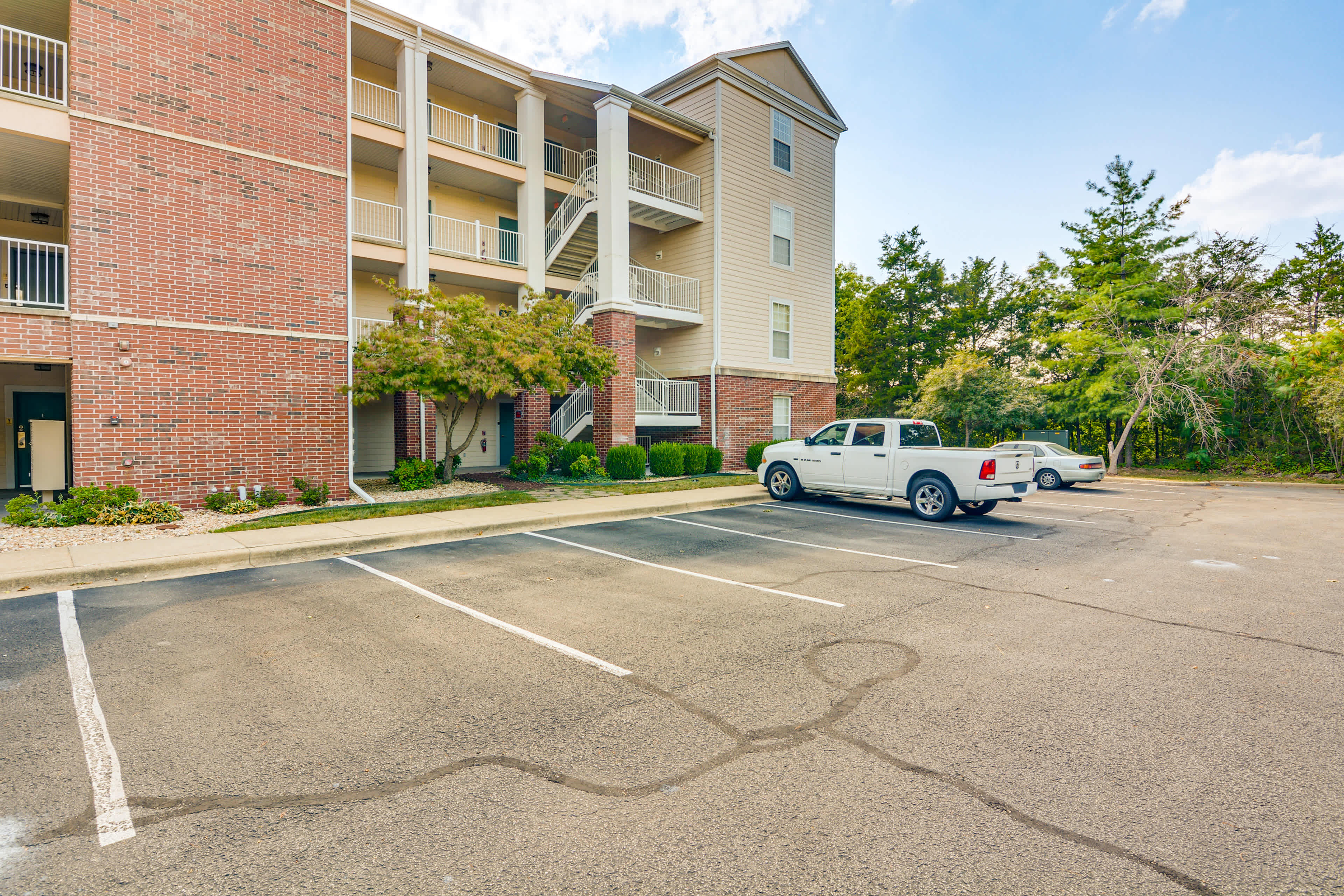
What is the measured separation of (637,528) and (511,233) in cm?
1188

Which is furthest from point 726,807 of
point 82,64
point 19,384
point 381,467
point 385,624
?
point 19,384

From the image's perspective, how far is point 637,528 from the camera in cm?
1091

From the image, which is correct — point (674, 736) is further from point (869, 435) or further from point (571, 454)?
point (571, 454)

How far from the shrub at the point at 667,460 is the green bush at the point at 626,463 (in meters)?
0.96

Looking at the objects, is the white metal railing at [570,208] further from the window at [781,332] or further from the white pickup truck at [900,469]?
the white pickup truck at [900,469]

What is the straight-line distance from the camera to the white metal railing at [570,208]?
774 inches

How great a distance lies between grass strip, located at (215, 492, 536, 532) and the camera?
33.4ft

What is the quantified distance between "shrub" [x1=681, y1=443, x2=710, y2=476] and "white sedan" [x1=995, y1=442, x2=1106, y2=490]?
8.79 meters

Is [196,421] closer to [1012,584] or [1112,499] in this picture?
[1012,584]

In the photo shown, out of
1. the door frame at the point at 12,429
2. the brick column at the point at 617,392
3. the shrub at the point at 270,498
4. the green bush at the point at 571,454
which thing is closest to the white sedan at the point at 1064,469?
the brick column at the point at 617,392

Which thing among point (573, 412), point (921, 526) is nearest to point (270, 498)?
point (573, 412)

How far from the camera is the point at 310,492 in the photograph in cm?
1242

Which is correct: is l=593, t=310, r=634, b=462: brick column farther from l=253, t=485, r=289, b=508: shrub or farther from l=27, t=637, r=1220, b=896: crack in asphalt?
l=27, t=637, r=1220, b=896: crack in asphalt

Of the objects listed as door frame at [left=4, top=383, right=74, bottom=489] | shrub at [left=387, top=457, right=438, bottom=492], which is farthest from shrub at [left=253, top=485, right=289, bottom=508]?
door frame at [left=4, top=383, right=74, bottom=489]
